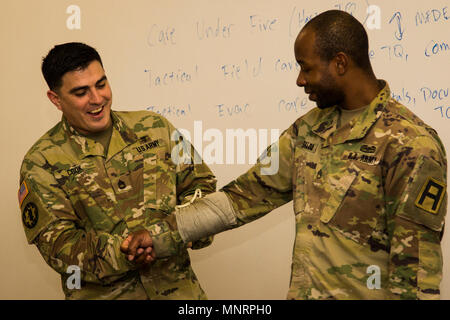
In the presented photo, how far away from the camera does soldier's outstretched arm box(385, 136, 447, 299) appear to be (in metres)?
1.42

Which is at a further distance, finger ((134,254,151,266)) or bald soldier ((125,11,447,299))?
finger ((134,254,151,266))

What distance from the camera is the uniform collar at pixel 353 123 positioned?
158 centimetres

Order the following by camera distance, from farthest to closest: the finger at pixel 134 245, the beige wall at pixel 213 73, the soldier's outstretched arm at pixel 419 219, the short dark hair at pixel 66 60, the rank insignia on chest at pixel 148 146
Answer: the beige wall at pixel 213 73, the rank insignia on chest at pixel 148 146, the short dark hair at pixel 66 60, the finger at pixel 134 245, the soldier's outstretched arm at pixel 419 219

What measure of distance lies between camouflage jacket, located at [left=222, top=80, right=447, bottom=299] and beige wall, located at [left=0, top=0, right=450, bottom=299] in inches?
37.8

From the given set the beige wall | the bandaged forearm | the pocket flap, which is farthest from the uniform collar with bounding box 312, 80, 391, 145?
the beige wall

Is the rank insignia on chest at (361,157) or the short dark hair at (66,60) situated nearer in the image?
the rank insignia on chest at (361,157)

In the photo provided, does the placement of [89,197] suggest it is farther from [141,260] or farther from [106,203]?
[141,260]

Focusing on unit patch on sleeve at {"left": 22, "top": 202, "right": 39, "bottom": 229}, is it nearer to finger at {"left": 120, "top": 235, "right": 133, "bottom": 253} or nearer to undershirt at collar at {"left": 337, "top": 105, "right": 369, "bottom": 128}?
finger at {"left": 120, "top": 235, "right": 133, "bottom": 253}

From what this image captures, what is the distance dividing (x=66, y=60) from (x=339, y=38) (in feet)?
3.17

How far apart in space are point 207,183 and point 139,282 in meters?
0.45

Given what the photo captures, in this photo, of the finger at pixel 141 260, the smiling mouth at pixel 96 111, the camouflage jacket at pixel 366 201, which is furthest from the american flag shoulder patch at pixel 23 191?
the camouflage jacket at pixel 366 201

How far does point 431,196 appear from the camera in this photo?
4.74 ft

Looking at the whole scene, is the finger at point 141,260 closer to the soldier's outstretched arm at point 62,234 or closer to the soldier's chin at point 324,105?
the soldier's outstretched arm at point 62,234

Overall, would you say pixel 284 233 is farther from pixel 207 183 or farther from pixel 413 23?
pixel 413 23
